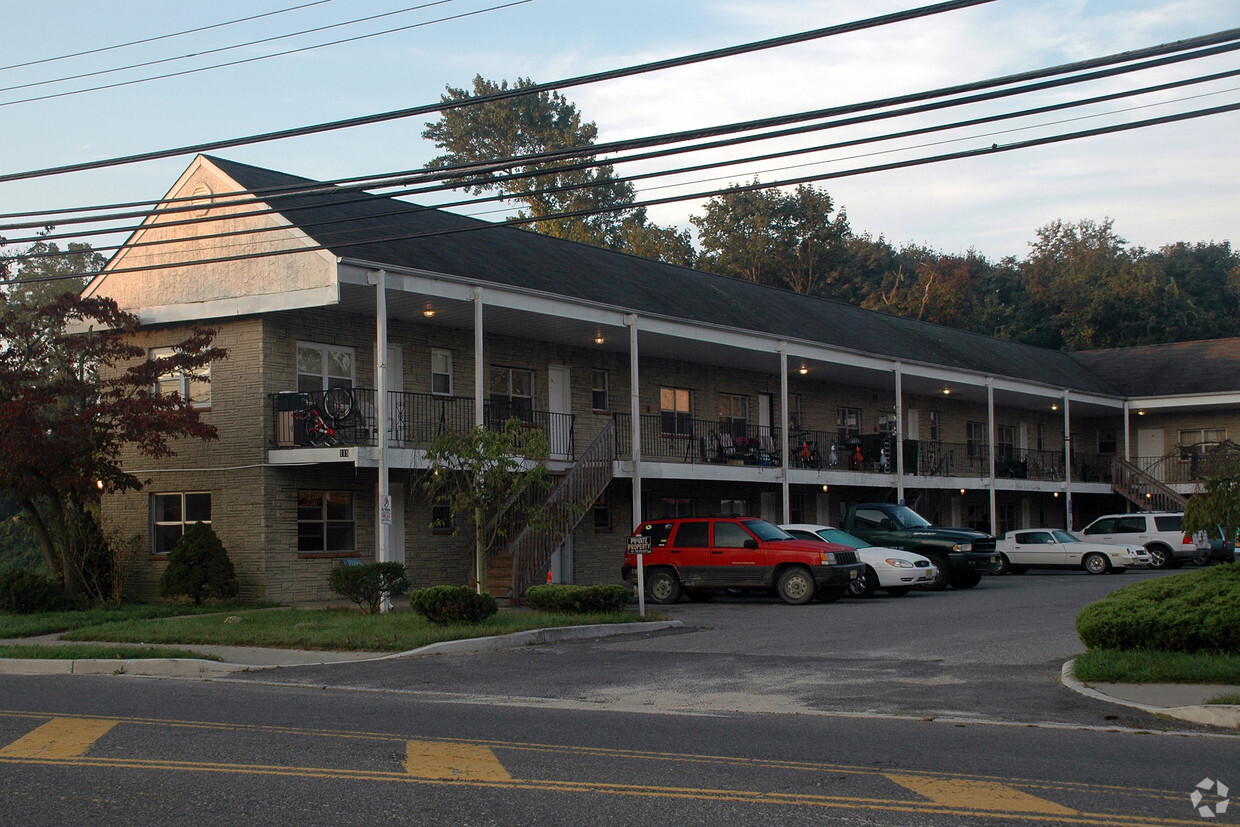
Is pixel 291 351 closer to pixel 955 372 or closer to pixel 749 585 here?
pixel 749 585

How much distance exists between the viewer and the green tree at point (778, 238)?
68.4 meters

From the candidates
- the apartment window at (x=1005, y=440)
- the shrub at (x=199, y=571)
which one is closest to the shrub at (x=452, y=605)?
the shrub at (x=199, y=571)

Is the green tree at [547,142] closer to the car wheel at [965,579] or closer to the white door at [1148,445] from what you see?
the white door at [1148,445]

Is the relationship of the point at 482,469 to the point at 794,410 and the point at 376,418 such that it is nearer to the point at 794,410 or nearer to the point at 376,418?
the point at 376,418

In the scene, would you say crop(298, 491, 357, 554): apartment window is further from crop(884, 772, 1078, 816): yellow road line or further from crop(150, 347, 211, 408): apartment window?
crop(884, 772, 1078, 816): yellow road line

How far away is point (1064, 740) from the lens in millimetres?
9234

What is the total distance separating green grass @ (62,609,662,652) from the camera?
54.2ft

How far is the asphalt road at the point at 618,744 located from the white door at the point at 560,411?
12.5 meters

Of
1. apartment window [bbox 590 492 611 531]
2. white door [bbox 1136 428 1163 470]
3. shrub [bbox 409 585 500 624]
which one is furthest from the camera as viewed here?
white door [bbox 1136 428 1163 470]

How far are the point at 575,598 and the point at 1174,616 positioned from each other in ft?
30.9

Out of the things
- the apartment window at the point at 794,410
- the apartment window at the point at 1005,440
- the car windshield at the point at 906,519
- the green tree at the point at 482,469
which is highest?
the apartment window at the point at 794,410

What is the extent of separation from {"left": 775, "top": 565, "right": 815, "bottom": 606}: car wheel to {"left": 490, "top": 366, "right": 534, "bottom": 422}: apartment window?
290 inches

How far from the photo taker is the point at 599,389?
30.6 m

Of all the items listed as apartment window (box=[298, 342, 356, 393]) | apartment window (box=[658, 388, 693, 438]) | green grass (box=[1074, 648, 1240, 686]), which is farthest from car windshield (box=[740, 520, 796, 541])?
green grass (box=[1074, 648, 1240, 686])
